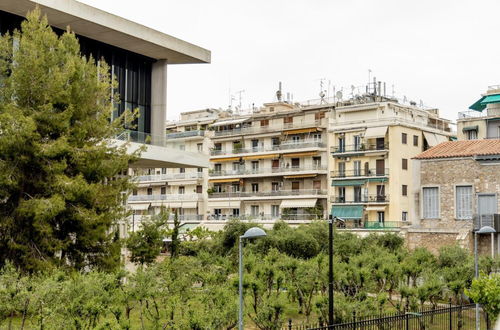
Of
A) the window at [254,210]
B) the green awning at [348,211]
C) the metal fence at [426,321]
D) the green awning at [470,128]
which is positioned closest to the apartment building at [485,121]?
the green awning at [470,128]

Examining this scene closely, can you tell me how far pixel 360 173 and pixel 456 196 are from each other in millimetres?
23840

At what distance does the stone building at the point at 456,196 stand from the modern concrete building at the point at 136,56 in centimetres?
1241

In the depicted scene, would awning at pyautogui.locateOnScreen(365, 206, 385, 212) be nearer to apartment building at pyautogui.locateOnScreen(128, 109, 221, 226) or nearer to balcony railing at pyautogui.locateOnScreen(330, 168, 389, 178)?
balcony railing at pyautogui.locateOnScreen(330, 168, 389, 178)

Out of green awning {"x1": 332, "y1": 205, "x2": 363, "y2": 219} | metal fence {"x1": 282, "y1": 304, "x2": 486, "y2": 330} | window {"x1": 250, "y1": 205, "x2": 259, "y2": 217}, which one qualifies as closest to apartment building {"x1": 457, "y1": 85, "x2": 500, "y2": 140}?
green awning {"x1": 332, "y1": 205, "x2": 363, "y2": 219}

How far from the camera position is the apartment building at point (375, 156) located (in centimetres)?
5869

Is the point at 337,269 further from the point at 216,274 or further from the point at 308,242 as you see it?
the point at 308,242

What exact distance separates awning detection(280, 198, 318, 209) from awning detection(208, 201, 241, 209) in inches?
239

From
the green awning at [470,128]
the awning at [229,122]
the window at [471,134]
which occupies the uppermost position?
the awning at [229,122]

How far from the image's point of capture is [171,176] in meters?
75.5

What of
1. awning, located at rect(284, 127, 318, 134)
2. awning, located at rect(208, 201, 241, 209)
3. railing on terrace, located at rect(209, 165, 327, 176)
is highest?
awning, located at rect(284, 127, 318, 134)

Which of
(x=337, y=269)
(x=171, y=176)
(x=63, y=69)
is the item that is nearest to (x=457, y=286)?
(x=337, y=269)

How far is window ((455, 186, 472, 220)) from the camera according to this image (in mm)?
36625

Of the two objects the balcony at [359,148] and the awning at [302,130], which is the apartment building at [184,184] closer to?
the awning at [302,130]

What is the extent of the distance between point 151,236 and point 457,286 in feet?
41.2
